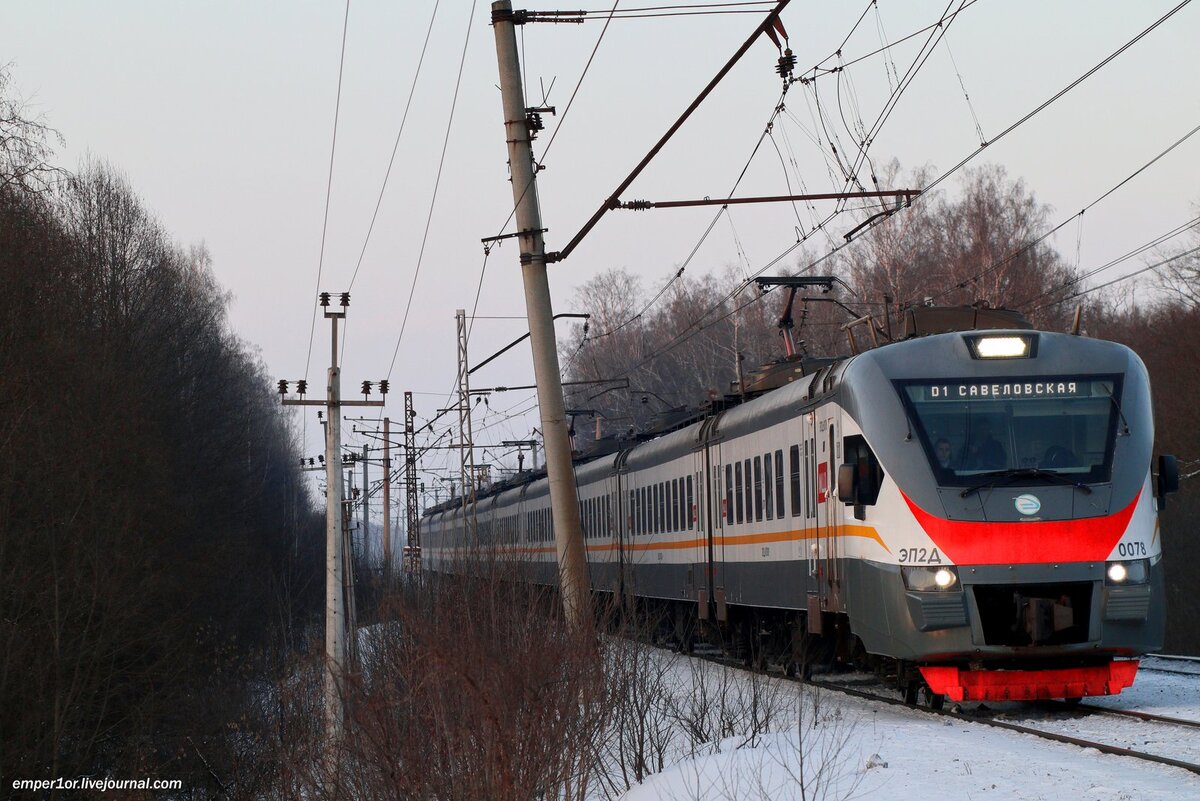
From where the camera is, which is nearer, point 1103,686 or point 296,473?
point 1103,686

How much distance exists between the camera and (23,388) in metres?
24.4

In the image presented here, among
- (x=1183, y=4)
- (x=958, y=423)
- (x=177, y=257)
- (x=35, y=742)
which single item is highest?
(x=177, y=257)

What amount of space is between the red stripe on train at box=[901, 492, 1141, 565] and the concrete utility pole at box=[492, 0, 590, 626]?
3.44 metres

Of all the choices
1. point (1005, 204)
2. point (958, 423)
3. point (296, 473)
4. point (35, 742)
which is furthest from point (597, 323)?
point (958, 423)

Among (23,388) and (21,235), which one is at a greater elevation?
(21,235)

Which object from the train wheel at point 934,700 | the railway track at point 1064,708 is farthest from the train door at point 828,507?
the railway track at point 1064,708

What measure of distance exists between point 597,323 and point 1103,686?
67635 millimetres

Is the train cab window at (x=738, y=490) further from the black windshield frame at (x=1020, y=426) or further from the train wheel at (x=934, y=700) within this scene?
the black windshield frame at (x=1020, y=426)

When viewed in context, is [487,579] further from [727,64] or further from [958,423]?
[727,64]

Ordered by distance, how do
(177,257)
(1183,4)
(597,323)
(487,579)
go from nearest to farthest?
(1183,4)
(487,579)
(177,257)
(597,323)

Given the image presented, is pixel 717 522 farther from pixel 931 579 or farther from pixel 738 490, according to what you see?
pixel 931 579

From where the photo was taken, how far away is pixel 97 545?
24.9 metres

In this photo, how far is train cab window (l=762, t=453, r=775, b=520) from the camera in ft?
55.4

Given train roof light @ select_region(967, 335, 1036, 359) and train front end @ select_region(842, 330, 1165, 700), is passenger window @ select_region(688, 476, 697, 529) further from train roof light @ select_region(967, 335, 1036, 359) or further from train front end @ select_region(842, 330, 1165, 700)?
train roof light @ select_region(967, 335, 1036, 359)
